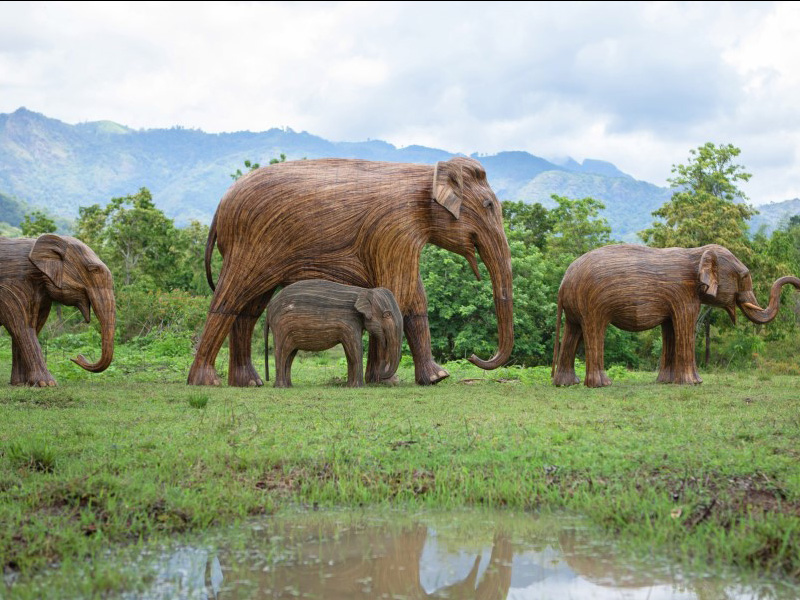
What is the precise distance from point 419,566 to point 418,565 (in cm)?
1

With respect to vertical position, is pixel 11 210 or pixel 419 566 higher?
pixel 11 210

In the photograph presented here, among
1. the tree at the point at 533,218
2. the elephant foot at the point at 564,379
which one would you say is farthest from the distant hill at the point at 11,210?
the elephant foot at the point at 564,379

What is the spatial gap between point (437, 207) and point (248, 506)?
659 cm

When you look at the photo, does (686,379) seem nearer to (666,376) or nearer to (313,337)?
(666,376)

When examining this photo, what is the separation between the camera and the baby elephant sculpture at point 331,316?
397 inches

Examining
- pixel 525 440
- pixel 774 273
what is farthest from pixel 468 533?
pixel 774 273

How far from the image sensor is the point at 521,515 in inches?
188

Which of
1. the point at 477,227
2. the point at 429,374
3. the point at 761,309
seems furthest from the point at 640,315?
the point at 429,374

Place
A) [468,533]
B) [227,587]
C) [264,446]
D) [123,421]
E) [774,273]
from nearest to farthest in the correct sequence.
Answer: [227,587]
[468,533]
[264,446]
[123,421]
[774,273]

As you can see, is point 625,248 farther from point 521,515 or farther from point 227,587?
point 227,587

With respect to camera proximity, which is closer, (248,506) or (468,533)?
(468,533)

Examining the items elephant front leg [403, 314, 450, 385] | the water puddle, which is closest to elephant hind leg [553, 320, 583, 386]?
elephant front leg [403, 314, 450, 385]

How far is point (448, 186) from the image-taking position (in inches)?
423

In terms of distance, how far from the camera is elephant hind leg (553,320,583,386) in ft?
36.7
